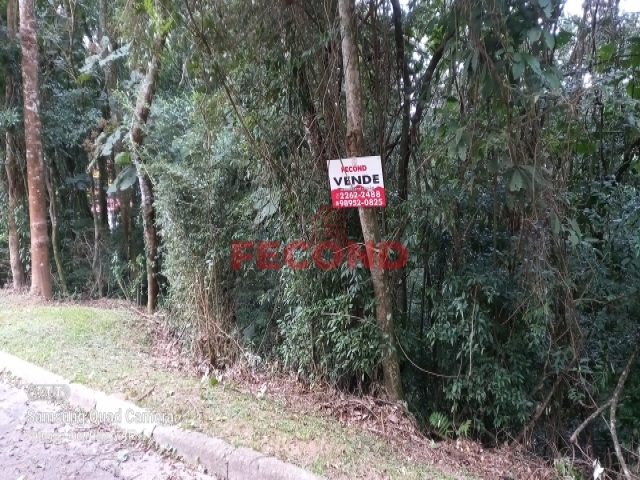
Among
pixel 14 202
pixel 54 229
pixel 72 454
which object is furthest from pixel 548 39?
pixel 14 202

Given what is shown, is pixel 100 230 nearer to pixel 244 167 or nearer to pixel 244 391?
pixel 244 167

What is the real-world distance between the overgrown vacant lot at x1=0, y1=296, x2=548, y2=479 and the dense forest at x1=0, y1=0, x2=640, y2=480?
1.45ft

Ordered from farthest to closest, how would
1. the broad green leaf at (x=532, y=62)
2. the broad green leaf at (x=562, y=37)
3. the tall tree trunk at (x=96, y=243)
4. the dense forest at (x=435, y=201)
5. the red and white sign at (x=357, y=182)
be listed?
the tall tree trunk at (x=96, y=243), the red and white sign at (x=357, y=182), the dense forest at (x=435, y=201), the broad green leaf at (x=562, y=37), the broad green leaf at (x=532, y=62)

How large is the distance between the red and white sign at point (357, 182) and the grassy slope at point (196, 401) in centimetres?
206

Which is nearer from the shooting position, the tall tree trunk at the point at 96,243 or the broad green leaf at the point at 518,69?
the broad green leaf at the point at 518,69

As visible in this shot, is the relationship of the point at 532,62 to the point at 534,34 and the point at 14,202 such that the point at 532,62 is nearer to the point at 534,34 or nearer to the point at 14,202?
the point at 534,34

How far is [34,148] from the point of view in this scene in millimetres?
8359

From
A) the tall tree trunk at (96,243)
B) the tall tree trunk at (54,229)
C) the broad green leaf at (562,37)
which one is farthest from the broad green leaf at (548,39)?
the tall tree trunk at (54,229)

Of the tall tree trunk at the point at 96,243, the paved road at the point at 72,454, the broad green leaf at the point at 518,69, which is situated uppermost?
the broad green leaf at the point at 518,69

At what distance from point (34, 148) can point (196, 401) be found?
Result: 7.14 metres

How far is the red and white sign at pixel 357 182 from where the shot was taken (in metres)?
3.88

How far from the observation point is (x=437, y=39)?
4.52 metres

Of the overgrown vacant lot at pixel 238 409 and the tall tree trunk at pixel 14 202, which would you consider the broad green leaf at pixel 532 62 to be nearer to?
the overgrown vacant lot at pixel 238 409

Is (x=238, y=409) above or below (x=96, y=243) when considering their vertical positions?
below
